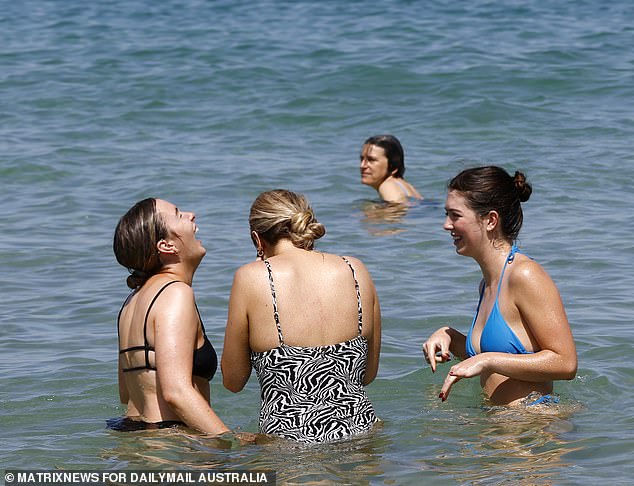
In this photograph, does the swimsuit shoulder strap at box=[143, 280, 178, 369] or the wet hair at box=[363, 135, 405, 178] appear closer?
the swimsuit shoulder strap at box=[143, 280, 178, 369]

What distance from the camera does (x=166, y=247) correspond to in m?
4.69

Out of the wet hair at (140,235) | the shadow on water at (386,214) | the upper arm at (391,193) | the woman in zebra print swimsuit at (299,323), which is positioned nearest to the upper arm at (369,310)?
the woman in zebra print swimsuit at (299,323)

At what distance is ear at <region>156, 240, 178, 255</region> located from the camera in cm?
467

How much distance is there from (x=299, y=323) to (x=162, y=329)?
0.57 m

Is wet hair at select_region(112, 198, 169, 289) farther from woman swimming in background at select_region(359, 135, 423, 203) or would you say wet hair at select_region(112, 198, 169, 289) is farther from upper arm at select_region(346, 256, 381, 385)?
woman swimming in background at select_region(359, 135, 423, 203)

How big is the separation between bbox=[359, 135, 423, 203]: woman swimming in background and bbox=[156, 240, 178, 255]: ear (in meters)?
7.10

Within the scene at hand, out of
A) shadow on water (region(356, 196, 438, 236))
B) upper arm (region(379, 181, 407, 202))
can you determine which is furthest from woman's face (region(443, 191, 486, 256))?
upper arm (region(379, 181, 407, 202))

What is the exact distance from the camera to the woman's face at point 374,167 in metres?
11.8

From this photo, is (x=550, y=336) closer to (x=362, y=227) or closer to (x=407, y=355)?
(x=407, y=355)

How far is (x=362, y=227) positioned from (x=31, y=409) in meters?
5.03

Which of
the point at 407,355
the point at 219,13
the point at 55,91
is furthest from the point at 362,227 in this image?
the point at 219,13

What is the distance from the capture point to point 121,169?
12773mm

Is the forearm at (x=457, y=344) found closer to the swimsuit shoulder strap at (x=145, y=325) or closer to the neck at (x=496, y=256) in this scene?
the neck at (x=496, y=256)

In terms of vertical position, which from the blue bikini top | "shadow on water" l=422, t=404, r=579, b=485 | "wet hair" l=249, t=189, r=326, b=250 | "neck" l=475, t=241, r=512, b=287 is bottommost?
"shadow on water" l=422, t=404, r=579, b=485
